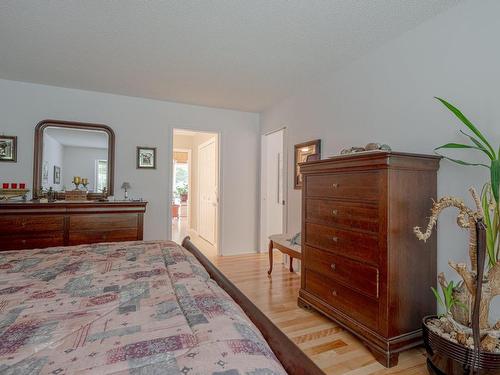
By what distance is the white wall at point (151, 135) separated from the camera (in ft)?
11.6

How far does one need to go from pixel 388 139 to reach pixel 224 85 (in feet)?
6.83

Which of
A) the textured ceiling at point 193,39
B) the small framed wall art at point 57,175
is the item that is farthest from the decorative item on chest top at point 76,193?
the textured ceiling at point 193,39

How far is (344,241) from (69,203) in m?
3.08

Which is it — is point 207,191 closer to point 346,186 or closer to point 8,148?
point 8,148

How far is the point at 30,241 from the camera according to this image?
312 centimetres

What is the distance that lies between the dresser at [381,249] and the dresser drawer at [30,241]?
301 centimetres

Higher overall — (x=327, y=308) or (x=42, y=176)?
(x=42, y=176)

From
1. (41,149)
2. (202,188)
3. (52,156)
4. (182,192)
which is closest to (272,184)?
(202,188)

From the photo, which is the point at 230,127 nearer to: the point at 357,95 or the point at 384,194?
the point at 357,95

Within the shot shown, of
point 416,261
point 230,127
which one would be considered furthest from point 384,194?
point 230,127

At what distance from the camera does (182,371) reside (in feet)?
2.31

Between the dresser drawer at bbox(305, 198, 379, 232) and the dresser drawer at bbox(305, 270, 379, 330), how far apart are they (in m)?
0.48

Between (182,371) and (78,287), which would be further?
(78,287)

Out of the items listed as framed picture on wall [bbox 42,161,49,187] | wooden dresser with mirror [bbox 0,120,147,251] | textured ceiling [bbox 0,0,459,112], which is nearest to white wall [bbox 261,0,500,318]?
textured ceiling [bbox 0,0,459,112]
